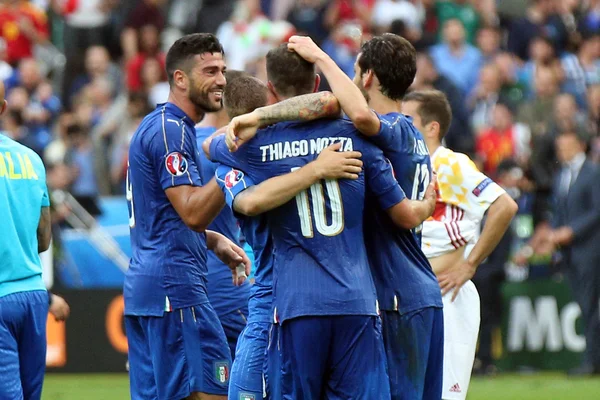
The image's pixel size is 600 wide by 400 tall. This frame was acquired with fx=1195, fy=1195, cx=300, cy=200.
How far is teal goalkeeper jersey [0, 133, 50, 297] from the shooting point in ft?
23.0

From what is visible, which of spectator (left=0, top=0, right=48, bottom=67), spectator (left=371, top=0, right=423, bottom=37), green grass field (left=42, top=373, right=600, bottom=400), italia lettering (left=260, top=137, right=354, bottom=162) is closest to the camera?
italia lettering (left=260, top=137, right=354, bottom=162)

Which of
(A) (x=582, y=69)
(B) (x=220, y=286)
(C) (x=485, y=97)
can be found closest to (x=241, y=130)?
(B) (x=220, y=286)

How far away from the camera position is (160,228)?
24.0 ft

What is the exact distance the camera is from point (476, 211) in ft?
26.9

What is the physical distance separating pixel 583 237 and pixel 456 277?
748 cm

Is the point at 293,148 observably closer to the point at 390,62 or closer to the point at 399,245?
the point at 390,62

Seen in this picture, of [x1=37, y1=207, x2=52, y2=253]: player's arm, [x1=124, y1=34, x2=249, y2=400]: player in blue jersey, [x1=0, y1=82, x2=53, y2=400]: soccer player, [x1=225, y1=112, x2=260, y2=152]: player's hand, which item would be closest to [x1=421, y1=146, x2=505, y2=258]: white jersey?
[x1=124, y1=34, x2=249, y2=400]: player in blue jersey

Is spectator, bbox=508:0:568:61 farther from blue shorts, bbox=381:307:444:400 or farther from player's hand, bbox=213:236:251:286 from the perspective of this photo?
blue shorts, bbox=381:307:444:400

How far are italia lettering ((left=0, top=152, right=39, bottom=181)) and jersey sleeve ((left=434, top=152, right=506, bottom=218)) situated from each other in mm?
2773

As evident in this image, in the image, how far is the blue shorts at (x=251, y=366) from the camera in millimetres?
6633

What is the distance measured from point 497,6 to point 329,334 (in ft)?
52.7

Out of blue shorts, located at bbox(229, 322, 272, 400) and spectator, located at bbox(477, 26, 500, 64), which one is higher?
spectator, located at bbox(477, 26, 500, 64)

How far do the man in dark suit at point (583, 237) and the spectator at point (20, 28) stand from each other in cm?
1016

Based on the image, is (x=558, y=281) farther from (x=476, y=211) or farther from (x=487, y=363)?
(x=476, y=211)
